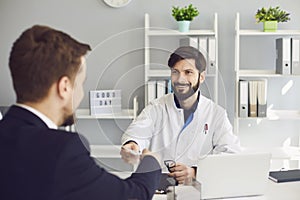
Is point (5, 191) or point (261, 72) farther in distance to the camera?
point (261, 72)

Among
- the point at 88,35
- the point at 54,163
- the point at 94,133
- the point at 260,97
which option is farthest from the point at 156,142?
the point at 88,35

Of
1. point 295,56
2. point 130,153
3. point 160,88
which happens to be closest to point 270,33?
point 295,56

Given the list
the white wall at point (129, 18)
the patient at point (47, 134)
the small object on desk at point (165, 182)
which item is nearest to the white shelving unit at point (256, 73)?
the white wall at point (129, 18)

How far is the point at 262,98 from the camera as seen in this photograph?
352 centimetres

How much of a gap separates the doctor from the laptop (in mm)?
61

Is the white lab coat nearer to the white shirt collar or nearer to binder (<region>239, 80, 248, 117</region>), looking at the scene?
the white shirt collar

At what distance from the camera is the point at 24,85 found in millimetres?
997

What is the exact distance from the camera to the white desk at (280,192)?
1.75 meters

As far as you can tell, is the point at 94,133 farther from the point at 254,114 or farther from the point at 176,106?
the point at 254,114

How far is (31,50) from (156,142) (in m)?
0.57

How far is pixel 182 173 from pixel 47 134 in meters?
0.67

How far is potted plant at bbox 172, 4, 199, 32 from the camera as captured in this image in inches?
140

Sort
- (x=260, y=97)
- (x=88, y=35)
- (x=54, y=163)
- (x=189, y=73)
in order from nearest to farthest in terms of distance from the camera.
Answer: (x=54, y=163)
(x=189, y=73)
(x=260, y=97)
(x=88, y=35)

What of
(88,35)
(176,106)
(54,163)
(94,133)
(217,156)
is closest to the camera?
(54,163)
